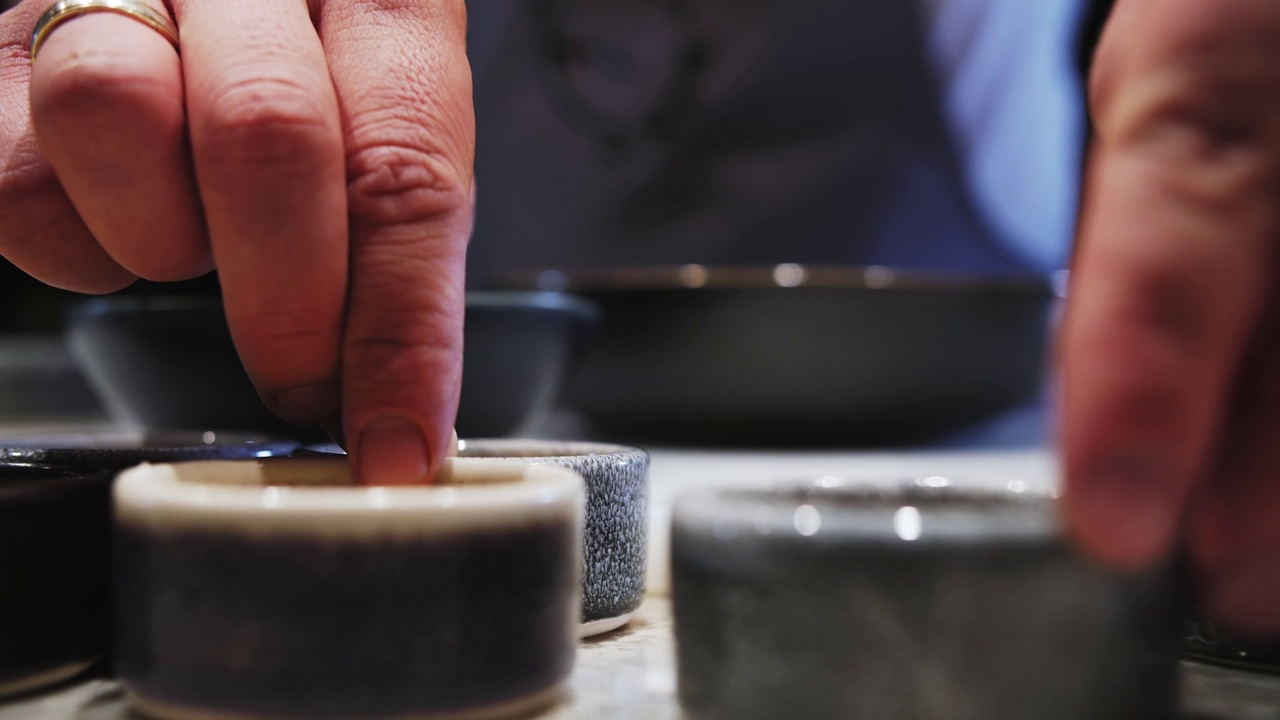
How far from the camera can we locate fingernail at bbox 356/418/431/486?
0.46 metres

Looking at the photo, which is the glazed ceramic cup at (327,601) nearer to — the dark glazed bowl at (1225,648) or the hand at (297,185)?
the hand at (297,185)

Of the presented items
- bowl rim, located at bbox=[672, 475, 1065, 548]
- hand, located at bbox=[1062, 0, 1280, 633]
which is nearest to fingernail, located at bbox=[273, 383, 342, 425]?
bowl rim, located at bbox=[672, 475, 1065, 548]

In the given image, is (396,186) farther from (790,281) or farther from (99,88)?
(790,281)

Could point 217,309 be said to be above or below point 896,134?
below

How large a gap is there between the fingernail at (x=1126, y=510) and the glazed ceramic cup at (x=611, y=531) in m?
0.25

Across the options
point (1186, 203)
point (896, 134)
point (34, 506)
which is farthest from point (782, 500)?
point (896, 134)

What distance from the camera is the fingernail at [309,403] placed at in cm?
52

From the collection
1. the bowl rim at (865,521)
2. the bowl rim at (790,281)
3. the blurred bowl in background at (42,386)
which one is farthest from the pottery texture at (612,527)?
the blurred bowl in background at (42,386)

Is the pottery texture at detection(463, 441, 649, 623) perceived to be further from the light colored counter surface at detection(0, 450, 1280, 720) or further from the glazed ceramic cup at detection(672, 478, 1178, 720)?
the glazed ceramic cup at detection(672, 478, 1178, 720)

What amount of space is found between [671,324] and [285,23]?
0.75m

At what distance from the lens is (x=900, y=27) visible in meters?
2.08

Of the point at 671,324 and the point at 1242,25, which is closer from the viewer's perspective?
the point at 1242,25

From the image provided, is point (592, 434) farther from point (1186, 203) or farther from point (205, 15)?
point (1186, 203)

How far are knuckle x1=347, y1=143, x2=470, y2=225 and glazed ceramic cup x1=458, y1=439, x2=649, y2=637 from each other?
0.13 m
